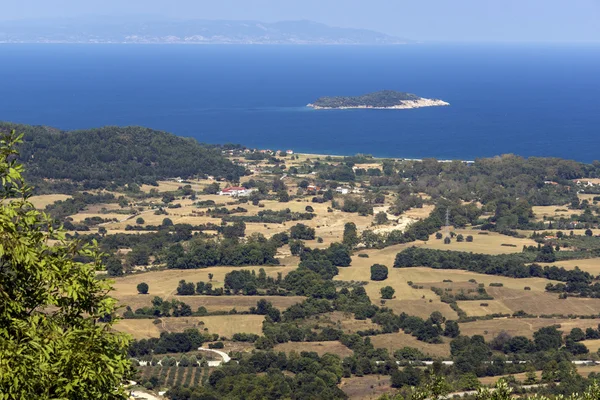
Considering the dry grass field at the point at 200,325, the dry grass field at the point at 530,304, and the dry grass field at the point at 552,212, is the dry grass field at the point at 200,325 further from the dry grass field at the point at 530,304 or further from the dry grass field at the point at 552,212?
the dry grass field at the point at 552,212

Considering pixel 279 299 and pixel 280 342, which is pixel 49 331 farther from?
pixel 279 299

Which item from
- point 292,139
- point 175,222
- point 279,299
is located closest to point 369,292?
point 279,299

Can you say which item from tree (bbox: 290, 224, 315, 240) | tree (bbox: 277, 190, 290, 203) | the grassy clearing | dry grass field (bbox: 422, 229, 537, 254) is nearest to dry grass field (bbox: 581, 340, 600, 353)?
dry grass field (bbox: 422, 229, 537, 254)

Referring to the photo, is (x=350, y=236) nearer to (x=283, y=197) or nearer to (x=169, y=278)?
(x=169, y=278)

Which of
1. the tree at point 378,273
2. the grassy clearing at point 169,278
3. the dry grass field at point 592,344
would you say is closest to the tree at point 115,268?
the grassy clearing at point 169,278

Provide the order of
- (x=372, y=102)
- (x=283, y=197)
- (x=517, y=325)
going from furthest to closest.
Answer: (x=372, y=102) < (x=283, y=197) < (x=517, y=325)

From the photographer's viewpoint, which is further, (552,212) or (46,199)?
(46,199)

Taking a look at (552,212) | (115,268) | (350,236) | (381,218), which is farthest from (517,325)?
(552,212)

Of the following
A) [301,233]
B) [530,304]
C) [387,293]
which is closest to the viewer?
[530,304]
